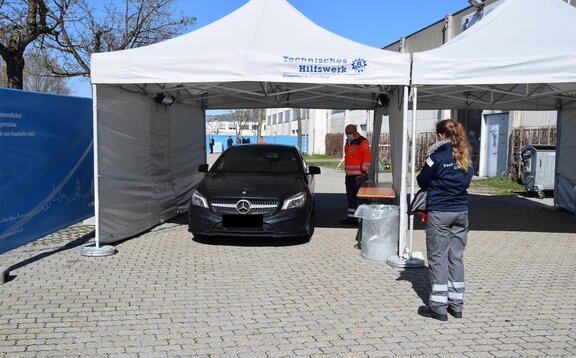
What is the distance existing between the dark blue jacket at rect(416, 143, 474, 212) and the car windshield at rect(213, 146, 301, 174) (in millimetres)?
4220

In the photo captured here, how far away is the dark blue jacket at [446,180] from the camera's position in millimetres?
4684

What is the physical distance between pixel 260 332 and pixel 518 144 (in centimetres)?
1674

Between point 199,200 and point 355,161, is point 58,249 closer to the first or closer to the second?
point 199,200

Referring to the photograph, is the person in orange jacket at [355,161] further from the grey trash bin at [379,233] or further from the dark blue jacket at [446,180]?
the dark blue jacket at [446,180]

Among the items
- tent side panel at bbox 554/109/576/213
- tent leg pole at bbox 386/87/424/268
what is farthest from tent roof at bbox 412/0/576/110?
tent side panel at bbox 554/109/576/213

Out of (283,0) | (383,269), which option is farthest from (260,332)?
(283,0)

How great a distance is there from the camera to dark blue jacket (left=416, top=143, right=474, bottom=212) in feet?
15.4

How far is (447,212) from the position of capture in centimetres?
471

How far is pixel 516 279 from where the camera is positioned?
20.6ft

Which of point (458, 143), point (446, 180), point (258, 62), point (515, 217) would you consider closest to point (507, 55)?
point (458, 143)

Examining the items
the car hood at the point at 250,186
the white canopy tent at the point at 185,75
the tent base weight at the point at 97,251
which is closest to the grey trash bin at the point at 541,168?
the white canopy tent at the point at 185,75

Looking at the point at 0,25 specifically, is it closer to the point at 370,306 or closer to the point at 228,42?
the point at 228,42

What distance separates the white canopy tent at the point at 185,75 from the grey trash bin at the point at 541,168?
7185 millimetres

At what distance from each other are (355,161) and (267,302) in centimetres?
482
